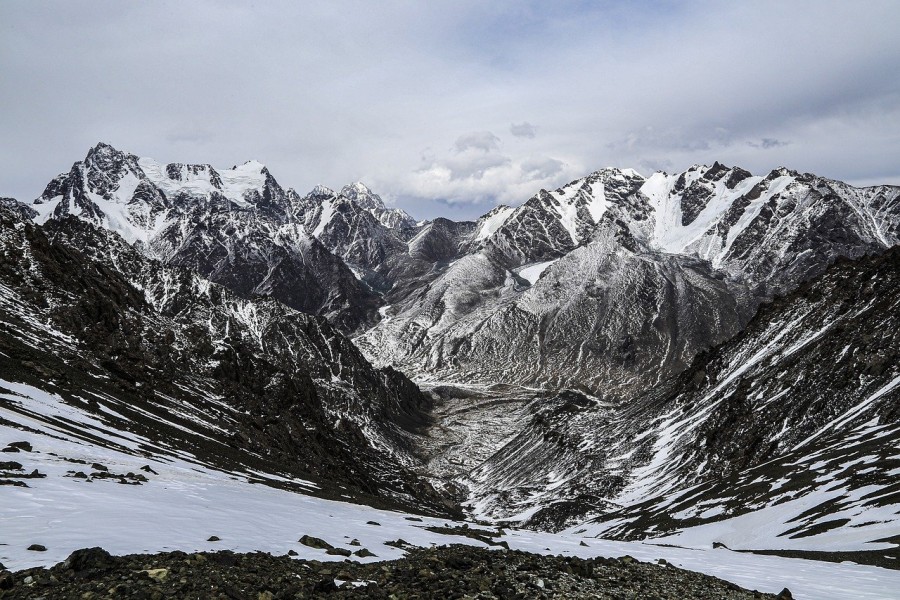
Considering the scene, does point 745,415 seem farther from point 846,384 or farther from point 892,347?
point 892,347

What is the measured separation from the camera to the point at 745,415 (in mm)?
121562

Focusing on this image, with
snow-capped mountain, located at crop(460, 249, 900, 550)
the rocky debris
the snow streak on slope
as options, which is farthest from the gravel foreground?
snow-capped mountain, located at crop(460, 249, 900, 550)

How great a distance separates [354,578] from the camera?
18906 millimetres

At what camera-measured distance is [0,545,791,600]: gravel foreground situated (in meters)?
15.0

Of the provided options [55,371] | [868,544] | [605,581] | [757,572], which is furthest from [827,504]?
[55,371]

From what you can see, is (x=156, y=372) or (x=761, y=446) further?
(x=761, y=446)

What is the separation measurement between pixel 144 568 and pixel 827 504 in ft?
210

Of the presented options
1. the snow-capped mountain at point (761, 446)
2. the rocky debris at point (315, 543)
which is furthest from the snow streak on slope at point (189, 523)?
the snow-capped mountain at point (761, 446)

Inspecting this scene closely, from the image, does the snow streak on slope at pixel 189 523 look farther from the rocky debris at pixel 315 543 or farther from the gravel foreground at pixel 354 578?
the gravel foreground at pixel 354 578

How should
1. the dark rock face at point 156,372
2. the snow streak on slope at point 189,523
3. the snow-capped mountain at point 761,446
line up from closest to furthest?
1. the snow streak on slope at point 189,523
2. the snow-capped mountain at point 761,446
3. the dark rock face at point 156,372

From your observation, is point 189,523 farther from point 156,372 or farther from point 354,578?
point 156,372

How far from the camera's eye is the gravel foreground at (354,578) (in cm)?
1498

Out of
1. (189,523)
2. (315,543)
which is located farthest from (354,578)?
(189,523)

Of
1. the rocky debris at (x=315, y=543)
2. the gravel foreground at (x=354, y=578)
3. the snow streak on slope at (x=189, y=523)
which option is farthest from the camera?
the rocky debris at (x=315, y=543)
